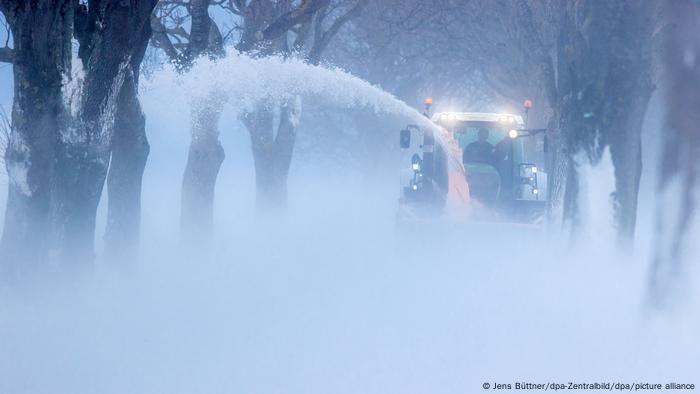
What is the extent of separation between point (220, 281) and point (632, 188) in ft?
19.1

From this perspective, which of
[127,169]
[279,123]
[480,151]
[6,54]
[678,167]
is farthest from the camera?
[279,123]

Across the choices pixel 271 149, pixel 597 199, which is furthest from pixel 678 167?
pixel 271 149

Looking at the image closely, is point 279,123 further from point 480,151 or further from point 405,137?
point 405,137

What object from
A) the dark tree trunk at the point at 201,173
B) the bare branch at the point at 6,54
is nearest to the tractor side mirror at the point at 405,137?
the dark tree trunk at the point at 201,173

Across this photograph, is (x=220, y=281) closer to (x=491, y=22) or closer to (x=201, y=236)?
(x=201, y=236)

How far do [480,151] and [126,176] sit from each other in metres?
5.97

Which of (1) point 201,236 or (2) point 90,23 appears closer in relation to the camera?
(2) point 90,23

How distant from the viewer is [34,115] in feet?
31.6

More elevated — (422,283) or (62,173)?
(62,173)

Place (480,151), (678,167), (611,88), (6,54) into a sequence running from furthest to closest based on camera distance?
(480,151)
(6,54)
(611,88)
(678,167)

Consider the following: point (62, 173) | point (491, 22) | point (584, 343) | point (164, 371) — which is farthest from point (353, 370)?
point (491, 22)

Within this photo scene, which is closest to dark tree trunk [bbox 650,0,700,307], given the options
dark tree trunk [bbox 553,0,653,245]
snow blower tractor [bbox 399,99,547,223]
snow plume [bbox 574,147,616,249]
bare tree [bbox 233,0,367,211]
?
dark tree trunk [bbox 553,0,653,245]

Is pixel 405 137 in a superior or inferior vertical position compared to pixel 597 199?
superior

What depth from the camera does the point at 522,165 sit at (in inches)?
605
